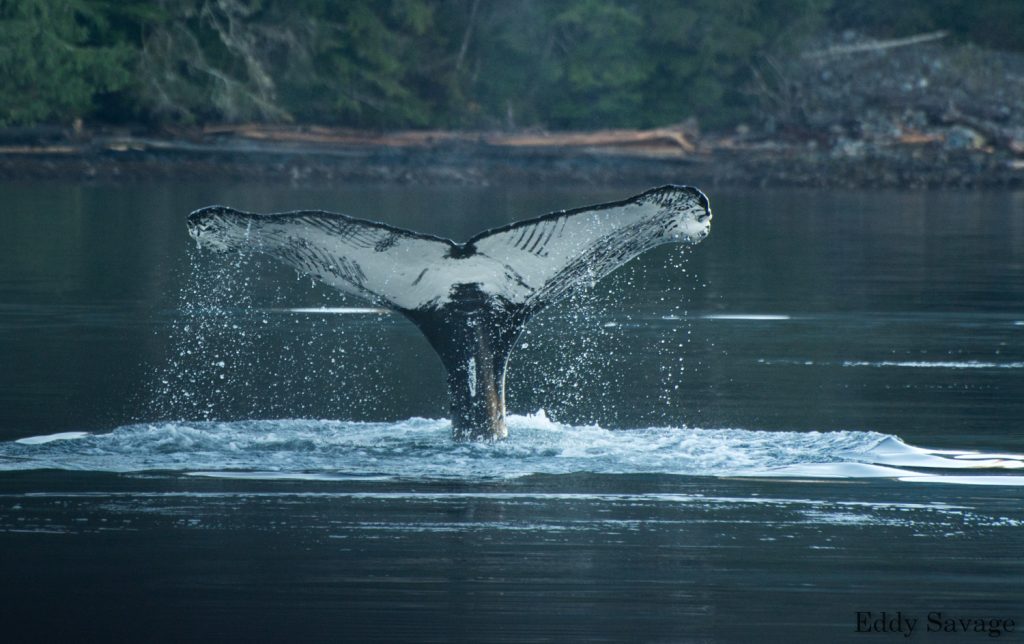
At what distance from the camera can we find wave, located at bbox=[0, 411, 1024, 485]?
8.83 meters

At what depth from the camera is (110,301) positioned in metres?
17.1

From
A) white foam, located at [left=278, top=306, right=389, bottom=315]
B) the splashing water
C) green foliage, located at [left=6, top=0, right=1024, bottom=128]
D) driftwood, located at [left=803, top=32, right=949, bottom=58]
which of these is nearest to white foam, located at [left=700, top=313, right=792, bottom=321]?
the splashing water

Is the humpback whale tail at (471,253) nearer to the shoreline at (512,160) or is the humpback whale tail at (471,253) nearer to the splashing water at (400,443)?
the splashing water at (400,443)

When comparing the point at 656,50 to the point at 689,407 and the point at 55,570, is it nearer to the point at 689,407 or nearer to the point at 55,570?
the point at 689,407

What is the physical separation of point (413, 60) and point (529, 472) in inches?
1540

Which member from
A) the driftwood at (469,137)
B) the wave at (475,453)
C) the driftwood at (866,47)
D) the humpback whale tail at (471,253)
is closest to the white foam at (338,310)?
the wave at (475,453)

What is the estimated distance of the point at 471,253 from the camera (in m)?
8.45

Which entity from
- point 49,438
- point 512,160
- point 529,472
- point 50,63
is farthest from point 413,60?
point 529,472

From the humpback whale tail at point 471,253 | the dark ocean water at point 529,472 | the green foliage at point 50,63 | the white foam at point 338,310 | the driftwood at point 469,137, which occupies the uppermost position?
the green foliage at point 50,63

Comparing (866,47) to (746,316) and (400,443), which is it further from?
A: (400,443)

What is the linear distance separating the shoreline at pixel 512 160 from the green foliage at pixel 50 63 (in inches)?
39.5

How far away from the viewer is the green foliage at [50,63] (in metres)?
39.9

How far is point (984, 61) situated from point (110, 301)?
37623 mm

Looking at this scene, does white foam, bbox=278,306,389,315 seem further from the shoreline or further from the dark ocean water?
the shoreline
